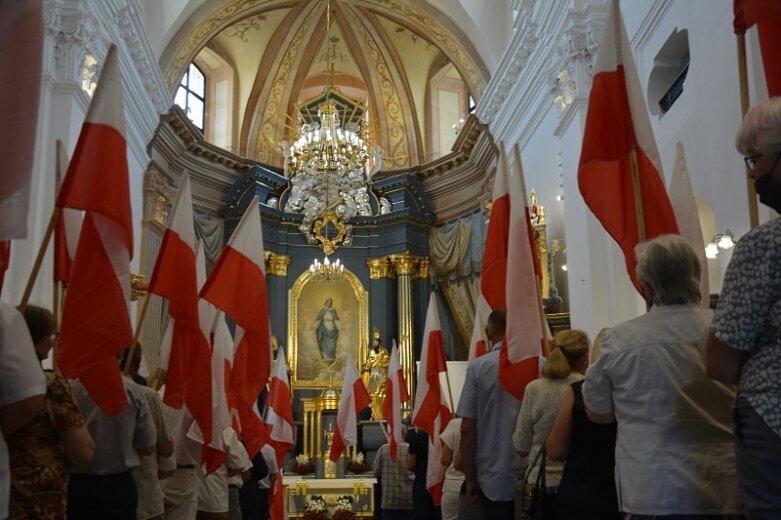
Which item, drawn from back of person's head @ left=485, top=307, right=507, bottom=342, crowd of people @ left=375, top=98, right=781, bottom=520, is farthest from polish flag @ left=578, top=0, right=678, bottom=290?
back of person's head @ left=485, top=307, right=507, bottom=342

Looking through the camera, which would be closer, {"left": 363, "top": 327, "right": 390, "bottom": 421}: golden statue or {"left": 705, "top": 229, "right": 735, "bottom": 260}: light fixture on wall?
{"left": 705, "top": 229, "right": 735, "bottom": 260}: light fixture on wall

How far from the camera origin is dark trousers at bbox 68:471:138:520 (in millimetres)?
3533

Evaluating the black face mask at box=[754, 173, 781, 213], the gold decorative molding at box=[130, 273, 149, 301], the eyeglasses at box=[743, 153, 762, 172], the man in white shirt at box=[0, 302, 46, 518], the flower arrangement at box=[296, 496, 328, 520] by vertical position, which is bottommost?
the flower arrangement at box=[296, 496, 328, 520]

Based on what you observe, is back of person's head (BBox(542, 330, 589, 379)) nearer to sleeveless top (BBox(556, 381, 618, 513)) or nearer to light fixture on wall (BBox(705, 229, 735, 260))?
sleeveless top (BBox(556, 381, 618, 513))

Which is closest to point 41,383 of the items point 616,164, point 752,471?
point 752,471

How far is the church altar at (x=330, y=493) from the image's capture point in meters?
11.9

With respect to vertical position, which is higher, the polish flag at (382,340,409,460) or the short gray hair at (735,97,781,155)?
the short gray hair at (735,97,781,155)

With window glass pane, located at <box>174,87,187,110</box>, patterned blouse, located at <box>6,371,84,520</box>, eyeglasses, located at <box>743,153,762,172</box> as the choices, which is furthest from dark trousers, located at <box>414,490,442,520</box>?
window glass pane, located at <box>174,87,187,110</box>

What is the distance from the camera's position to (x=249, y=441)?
598cm

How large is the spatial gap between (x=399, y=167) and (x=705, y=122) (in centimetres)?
1143

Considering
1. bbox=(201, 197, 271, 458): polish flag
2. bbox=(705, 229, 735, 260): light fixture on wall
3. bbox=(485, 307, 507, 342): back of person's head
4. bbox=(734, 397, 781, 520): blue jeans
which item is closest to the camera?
bbox=(734, 397, 781, 520): blue jeans

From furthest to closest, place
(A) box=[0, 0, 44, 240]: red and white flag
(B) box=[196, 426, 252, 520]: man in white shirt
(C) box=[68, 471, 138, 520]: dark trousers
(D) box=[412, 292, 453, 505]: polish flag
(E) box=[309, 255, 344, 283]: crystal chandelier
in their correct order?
(E) box=[309, 255, 344, 283]: crystal chandelier
(D) box=[412, 292, 453, 505]: polish flag
(B) box=[196, 426, 252, 520]: man in white shirt
(C) box=[68, 471, 138, 520]: dark trousers
(A) box=[0, 0, 44, 240]: red and white flag

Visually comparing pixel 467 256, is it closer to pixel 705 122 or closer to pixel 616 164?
pixel 705 122

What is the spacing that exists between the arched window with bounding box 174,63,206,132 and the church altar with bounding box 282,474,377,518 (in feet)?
25.7
